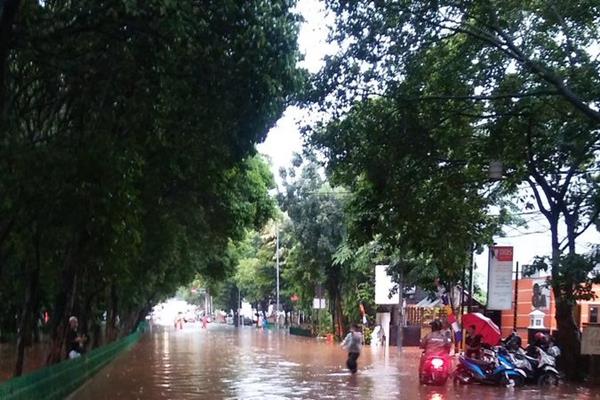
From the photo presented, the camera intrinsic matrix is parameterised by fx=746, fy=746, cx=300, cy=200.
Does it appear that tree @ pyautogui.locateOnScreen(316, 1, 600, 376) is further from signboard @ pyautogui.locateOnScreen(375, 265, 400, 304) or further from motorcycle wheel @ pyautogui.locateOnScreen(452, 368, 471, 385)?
signboard @ pyautogui.locateOnScreen(375, 265, 400, 304)

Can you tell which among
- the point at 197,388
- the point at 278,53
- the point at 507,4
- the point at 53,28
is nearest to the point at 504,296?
the point at 197,388

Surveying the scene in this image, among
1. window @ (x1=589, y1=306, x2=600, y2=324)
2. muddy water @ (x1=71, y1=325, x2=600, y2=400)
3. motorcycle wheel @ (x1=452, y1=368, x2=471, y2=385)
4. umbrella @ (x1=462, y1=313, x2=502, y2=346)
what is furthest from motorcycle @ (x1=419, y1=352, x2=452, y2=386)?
window @ (x1=589, y1=306, x2=600, y2=324)

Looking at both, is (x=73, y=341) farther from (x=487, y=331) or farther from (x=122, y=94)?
(x=487, y=331)

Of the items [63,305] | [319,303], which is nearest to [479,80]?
[63,305]

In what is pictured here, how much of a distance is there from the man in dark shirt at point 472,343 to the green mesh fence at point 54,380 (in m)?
9.66

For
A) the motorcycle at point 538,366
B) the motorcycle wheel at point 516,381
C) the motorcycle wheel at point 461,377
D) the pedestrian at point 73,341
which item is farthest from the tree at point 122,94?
the motorcycle at point 538,366

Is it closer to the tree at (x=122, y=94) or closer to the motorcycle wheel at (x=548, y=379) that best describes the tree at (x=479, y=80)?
the tree at (x=122, y=94)

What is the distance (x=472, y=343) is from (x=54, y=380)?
1060cm

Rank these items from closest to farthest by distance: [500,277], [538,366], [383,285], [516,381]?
[516,381], [538,366], [500,277], [383,285]

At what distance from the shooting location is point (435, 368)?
1872 cm

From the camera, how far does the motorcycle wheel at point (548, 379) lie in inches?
760

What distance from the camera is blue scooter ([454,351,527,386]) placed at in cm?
1856

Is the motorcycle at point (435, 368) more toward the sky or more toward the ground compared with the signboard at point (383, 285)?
more toward the ground

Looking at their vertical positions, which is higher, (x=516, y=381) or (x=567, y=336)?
(x=567, y=336)
